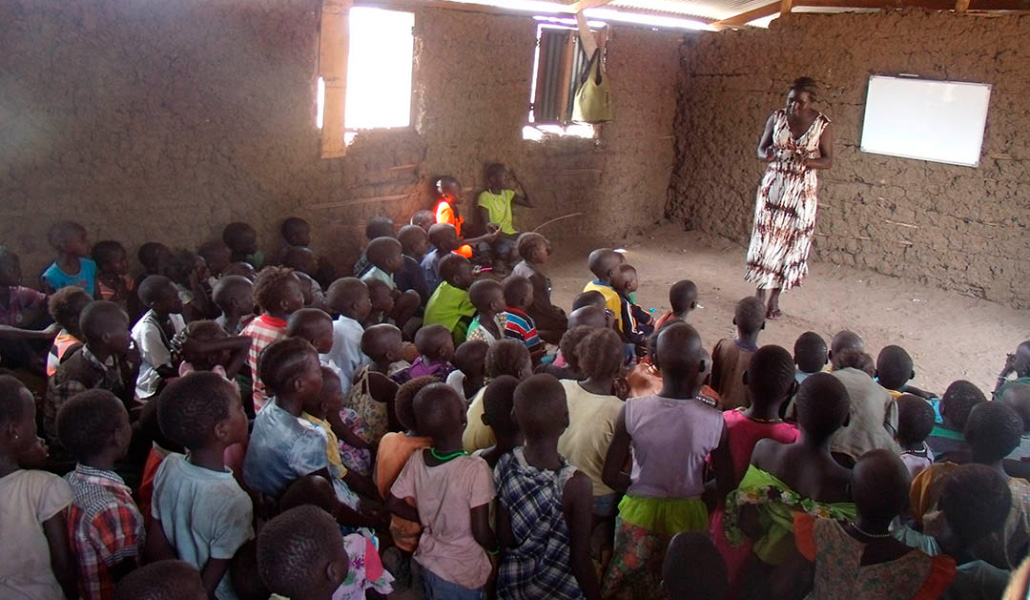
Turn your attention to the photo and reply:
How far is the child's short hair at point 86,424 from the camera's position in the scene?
2338 mm

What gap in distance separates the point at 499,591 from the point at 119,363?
1771mm

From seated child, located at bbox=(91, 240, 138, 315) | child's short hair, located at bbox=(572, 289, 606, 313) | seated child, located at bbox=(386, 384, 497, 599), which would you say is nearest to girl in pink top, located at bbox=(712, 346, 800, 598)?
seated child, located at bbox=(386, 384, 497, 599)

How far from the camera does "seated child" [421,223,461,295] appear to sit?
5.46m

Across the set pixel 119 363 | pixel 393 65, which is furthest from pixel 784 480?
pixel 393 65

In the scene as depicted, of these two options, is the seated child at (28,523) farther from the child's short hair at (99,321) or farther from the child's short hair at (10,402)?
the child's short hair at (99,321)

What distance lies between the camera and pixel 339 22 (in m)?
5.95

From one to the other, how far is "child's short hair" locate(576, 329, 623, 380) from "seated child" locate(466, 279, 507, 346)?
1132 millimetres

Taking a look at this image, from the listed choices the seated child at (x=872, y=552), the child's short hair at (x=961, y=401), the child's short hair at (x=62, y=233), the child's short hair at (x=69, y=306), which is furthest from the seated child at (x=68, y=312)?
→ the child's short hair at (x=961, y=401)

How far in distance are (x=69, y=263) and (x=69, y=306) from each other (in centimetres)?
130

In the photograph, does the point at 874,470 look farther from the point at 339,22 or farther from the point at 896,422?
the point at 339,22

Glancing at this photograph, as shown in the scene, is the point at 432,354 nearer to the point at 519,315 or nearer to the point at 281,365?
the point at 519,315

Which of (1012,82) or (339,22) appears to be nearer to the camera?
(339,22)

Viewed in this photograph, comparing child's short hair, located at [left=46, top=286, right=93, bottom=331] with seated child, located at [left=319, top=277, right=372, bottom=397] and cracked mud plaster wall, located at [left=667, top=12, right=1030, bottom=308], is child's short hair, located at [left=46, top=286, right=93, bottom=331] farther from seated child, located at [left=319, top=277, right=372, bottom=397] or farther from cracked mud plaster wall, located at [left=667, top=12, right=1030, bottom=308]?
cracked mud plaster wall, located at [left=667, top=12, right=1030, bottom=308]

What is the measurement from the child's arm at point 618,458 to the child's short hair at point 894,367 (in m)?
1.47
